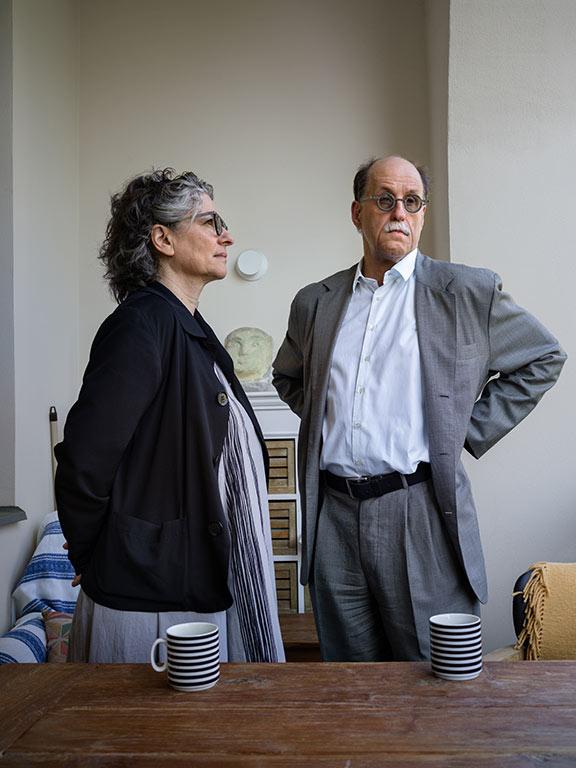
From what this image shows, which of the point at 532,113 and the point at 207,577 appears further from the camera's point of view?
the point at 532,113

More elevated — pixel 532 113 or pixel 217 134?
pixel 217 134

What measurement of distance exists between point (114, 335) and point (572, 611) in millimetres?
1107

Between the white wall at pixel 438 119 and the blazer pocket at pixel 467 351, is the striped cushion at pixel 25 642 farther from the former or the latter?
the white wall at pixel 438 119

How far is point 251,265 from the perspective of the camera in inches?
174

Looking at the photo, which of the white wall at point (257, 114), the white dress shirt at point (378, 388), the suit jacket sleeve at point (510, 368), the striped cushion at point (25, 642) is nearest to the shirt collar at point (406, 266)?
the white dress shirt at point (378, 388)

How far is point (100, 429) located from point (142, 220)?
1.83ft

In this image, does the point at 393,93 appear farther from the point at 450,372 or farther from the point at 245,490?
the point at 245,490

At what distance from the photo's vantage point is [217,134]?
179 inches

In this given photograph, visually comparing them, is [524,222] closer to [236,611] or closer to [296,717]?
[236,611]

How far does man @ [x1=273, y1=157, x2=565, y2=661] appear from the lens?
187cm

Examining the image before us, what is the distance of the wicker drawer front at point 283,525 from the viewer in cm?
395

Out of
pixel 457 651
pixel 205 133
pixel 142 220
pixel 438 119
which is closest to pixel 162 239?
pixel 142 220

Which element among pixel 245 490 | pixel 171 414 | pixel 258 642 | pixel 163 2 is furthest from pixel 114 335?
pixel 163 2

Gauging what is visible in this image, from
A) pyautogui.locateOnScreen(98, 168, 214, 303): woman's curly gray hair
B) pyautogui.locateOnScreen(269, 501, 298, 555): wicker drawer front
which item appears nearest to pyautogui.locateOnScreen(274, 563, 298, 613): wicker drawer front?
pyautogui.locateOnScreen(269, 501, 298, 555): wicker drawer front
